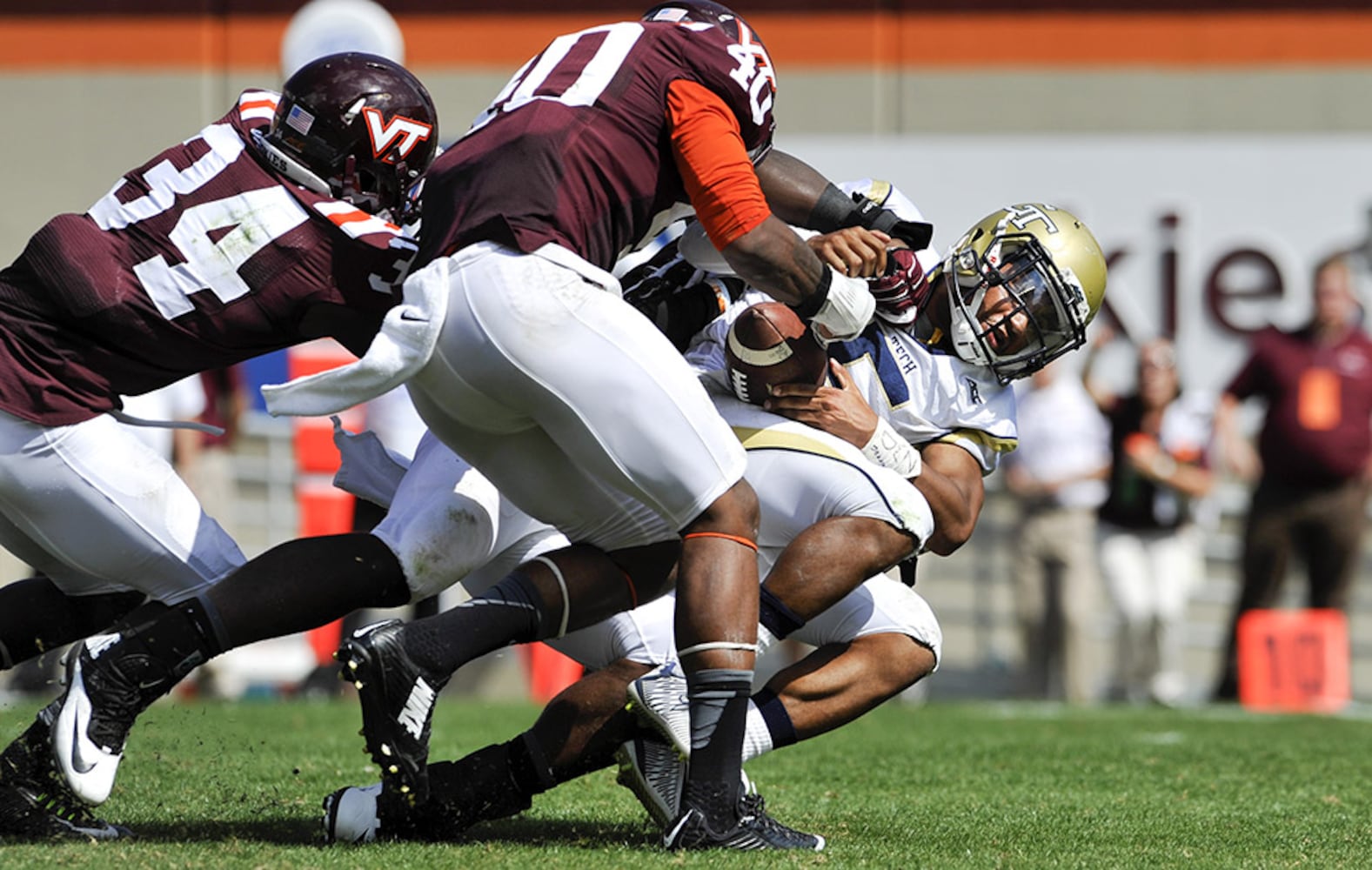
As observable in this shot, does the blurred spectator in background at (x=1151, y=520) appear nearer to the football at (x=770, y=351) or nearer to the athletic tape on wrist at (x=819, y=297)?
the football at (x=770, y=351)

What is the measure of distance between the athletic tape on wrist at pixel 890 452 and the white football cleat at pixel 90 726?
1.59 m

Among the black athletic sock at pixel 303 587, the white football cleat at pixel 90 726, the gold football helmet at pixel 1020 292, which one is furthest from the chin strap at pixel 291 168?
the gold football helmet at pixel 1020 292

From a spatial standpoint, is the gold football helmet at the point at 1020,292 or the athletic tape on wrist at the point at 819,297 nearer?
the athletic tape on wrist at the point at 819,297

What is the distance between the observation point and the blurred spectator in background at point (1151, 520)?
9086 millimetres

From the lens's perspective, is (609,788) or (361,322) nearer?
(361,322)

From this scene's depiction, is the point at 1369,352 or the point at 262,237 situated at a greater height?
the point at 262,237

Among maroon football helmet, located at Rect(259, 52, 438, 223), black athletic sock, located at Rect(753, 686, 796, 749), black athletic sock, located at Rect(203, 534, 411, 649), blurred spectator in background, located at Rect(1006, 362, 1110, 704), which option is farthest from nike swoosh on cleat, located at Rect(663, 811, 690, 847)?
blurred spectator in background, located at Rect(1006, 362, 1110, 704)

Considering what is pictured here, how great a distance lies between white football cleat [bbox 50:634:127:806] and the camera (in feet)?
11.3

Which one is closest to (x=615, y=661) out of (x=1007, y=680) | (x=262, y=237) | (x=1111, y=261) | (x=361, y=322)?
(x=361, y=322)

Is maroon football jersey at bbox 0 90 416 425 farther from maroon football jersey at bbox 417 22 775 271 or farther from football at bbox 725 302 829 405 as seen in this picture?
football at bbox 725 302 829 405

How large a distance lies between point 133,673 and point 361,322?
0.84m

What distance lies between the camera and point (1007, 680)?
9.98 meters

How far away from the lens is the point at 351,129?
3826mm

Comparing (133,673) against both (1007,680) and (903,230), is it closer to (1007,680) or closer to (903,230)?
(903,230)
